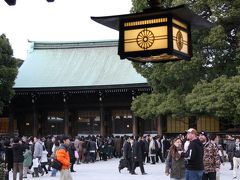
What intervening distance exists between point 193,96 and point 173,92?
2217mm

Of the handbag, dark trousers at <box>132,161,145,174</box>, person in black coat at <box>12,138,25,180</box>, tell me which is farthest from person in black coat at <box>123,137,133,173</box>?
the handbag

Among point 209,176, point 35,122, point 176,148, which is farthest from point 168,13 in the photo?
point 35,122

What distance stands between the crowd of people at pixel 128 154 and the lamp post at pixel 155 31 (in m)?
4.23

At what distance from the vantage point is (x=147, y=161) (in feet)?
93.1

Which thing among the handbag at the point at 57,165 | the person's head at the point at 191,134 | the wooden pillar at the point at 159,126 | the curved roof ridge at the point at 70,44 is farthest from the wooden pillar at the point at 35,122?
the person's head at the point at 191,134

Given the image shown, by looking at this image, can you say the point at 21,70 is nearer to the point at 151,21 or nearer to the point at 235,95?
the point at 235,95

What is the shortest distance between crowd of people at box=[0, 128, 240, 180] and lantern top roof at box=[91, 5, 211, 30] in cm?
420

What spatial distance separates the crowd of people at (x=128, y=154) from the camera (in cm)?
1051

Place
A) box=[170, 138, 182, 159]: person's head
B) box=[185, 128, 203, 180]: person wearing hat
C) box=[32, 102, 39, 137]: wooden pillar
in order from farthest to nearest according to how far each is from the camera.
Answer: box=[32, 102, 39, 137]: wooden pillar, box=[170, 138, 182, 159]: person's head, box=[185, 128, 203, 180]: person wearing hat

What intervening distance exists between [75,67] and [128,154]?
18335 mm

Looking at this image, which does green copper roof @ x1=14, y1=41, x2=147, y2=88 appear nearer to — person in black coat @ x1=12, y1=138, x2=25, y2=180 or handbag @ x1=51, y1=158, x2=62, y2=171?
person in black coat @ x1=12, y1=138, x2=25, y2=180

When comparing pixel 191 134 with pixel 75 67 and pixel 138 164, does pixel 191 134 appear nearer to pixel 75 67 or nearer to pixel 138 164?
pixel 138 164

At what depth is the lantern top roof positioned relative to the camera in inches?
227

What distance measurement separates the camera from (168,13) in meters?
5.81
